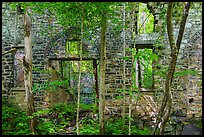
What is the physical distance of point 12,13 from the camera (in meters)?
8.39

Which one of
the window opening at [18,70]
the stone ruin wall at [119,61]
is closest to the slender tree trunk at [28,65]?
the stone ruin wall at [119,61]

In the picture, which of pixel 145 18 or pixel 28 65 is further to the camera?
pixel 145 18

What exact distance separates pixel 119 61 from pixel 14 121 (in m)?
3.37

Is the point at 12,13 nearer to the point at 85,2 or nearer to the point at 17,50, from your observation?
the point at 17,50

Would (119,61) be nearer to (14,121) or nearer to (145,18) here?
(145,18)

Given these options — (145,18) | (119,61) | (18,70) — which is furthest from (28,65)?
(145,18)

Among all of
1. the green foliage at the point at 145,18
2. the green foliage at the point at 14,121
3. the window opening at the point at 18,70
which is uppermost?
the green foliage at the point at 145,18

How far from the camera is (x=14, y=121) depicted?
7.17 m

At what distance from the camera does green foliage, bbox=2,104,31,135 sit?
6.32 m

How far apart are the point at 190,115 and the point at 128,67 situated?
2.19m

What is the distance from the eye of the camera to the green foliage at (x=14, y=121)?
632 centimetres

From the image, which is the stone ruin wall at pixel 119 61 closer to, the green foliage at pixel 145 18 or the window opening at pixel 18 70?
the window opening at pixel 18 70

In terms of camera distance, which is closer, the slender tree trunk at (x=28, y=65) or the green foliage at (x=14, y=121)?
the slender tree trunk at (x=28, y=65)

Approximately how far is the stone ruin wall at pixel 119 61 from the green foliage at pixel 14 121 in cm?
55
